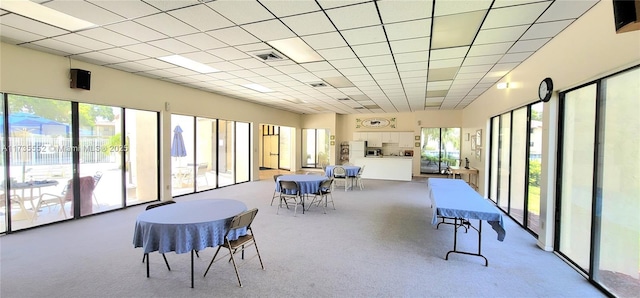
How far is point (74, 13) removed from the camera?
2.94 m

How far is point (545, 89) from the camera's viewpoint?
3637mm

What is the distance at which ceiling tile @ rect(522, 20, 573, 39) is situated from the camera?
3121mm

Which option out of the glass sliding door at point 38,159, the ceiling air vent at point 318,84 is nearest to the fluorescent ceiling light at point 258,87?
the ceiling air vent at point 318,84

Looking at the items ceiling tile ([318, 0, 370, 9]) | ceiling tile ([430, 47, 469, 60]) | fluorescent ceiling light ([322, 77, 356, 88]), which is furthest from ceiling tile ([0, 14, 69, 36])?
ceiling tile ([430, 47, 469, 60])

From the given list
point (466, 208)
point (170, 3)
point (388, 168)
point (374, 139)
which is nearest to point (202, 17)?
point (170, 3)

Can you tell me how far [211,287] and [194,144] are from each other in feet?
18.2

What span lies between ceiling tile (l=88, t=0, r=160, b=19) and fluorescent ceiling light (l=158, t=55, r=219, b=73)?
159cm

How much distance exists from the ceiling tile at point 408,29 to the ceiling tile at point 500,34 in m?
0.75

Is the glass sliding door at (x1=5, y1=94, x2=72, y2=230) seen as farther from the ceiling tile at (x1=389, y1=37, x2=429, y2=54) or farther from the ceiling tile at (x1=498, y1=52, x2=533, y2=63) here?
the ceiling tile at (x1=498, y1=52, x2=533, y2=63)

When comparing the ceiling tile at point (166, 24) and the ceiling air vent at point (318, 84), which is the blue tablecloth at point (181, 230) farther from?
the ceiling air vent at point (318, 84)

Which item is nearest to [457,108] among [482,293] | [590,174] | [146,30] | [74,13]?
[590,174]

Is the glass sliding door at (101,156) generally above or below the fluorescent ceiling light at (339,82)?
below

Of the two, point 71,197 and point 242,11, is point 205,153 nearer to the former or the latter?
point 71,197

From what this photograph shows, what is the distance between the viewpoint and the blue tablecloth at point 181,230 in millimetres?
2523
